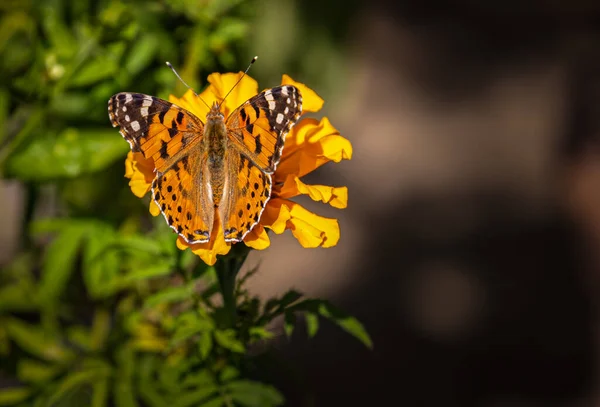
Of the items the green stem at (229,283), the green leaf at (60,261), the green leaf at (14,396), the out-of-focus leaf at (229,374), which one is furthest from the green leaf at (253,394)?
the green leaf at (14,396)

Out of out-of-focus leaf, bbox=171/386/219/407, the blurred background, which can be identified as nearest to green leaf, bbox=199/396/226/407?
out-of-focus leaf, bbox=171/386/219/407

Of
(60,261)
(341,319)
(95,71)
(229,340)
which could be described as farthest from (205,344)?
(95,71)

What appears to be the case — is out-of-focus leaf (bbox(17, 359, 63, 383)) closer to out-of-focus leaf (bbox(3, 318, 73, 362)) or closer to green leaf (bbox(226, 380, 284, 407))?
out-of-focus leaf (bbox(3, 318, 73, 362))

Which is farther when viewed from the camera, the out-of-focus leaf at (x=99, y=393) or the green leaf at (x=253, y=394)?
the out-of-focus leaf at (x=99, y=393)

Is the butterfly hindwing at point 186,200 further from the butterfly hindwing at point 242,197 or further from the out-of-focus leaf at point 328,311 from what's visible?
the out-of-focus leaf at point 328,311

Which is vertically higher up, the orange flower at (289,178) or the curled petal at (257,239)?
the orange flower at (289,178)

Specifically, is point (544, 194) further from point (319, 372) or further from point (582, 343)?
point (319, 372)
